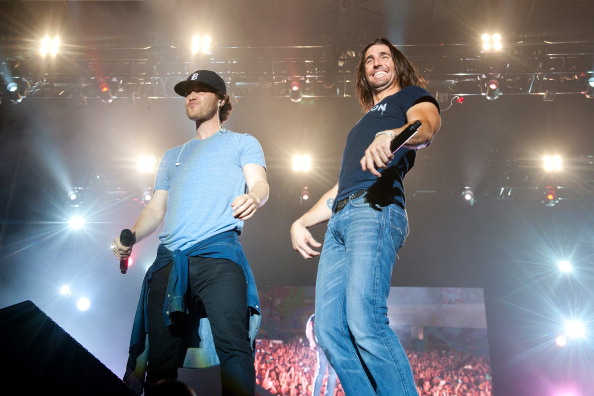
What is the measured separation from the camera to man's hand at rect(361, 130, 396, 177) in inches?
60.1

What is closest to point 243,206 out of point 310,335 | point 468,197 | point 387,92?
point 387,92

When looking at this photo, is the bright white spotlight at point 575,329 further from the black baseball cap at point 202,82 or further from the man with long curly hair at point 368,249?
the black baseball cap at point 202,82

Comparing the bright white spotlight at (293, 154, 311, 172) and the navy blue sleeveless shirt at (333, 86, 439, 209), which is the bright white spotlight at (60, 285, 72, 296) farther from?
the navy blue sleeveless shirt at (333, 86, 439, 209)

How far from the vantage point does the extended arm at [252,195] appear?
1982 mm

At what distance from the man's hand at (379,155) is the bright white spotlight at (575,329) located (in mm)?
10211

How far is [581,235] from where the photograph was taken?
1034 cm

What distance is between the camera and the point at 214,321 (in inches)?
79.6

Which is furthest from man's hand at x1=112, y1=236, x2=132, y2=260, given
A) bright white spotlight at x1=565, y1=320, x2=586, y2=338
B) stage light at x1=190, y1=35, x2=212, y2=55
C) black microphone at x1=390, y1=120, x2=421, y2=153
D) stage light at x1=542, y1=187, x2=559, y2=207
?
bright white spotlight at x1=565, y1=320, x2=586, y2=338

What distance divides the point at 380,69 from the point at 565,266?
986 centimetres

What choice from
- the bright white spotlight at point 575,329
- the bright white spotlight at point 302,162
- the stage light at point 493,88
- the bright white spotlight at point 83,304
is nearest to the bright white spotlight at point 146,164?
the bright white spotlight at point 302,162

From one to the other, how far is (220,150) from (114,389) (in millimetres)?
1509

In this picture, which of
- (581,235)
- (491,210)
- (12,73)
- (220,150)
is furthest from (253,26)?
(581,235)

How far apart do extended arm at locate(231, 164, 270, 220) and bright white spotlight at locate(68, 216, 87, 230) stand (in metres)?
8.97

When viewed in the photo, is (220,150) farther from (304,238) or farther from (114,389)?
(114,389)
